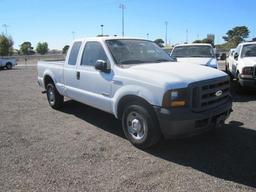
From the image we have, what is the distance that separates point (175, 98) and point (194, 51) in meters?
7.36

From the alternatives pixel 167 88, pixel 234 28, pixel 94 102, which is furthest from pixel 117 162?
pixel 234 28

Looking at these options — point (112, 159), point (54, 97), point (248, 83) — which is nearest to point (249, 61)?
point (248, 83)

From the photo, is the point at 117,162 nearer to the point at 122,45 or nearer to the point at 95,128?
the point at 95,128

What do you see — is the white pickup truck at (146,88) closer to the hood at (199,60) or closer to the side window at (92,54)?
the side window at (92,54)

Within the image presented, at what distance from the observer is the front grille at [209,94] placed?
4.84 metres

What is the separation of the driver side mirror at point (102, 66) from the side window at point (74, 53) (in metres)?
1.43

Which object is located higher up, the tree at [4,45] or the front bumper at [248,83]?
the tree at [4,45]

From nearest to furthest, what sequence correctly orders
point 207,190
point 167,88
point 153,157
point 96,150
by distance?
point 207,190 → point 167,88 → point 153,157 → point 96,150

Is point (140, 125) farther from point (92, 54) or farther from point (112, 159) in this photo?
point (92, 54)

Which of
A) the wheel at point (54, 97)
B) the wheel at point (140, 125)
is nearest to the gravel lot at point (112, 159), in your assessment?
the wheel at point (140, 125)

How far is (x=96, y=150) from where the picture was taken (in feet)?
17.7

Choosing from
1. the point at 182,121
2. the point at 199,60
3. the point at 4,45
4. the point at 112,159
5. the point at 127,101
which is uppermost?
the point at 4,45

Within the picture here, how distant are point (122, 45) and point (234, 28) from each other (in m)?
121

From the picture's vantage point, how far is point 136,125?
5.38 meters
